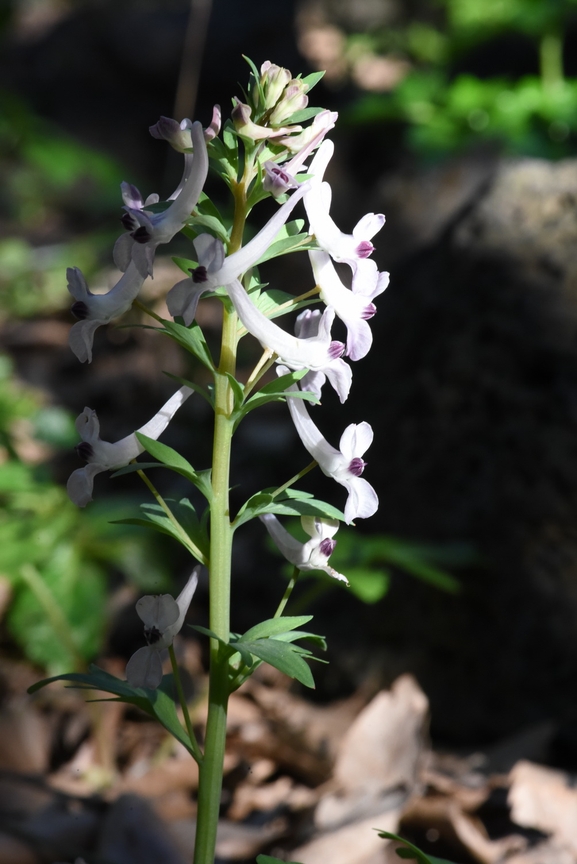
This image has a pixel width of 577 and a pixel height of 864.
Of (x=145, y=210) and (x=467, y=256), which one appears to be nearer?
(x=145, y=210)

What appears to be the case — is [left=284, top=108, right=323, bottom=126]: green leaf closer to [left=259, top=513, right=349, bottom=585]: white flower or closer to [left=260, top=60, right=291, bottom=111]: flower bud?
[left=260, top=60, right=291, bottom=111]: flower bud

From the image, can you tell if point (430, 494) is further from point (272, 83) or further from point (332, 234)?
point (272, 83)

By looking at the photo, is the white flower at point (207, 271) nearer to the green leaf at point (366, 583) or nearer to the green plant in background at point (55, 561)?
the green leaf at point (366, 583)

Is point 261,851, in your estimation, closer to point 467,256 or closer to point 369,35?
point 467,256

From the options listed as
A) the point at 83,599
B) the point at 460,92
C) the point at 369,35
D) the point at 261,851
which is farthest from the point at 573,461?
the point at 369,35

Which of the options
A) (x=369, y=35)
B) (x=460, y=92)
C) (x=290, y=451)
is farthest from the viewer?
(x=369, y=35)
